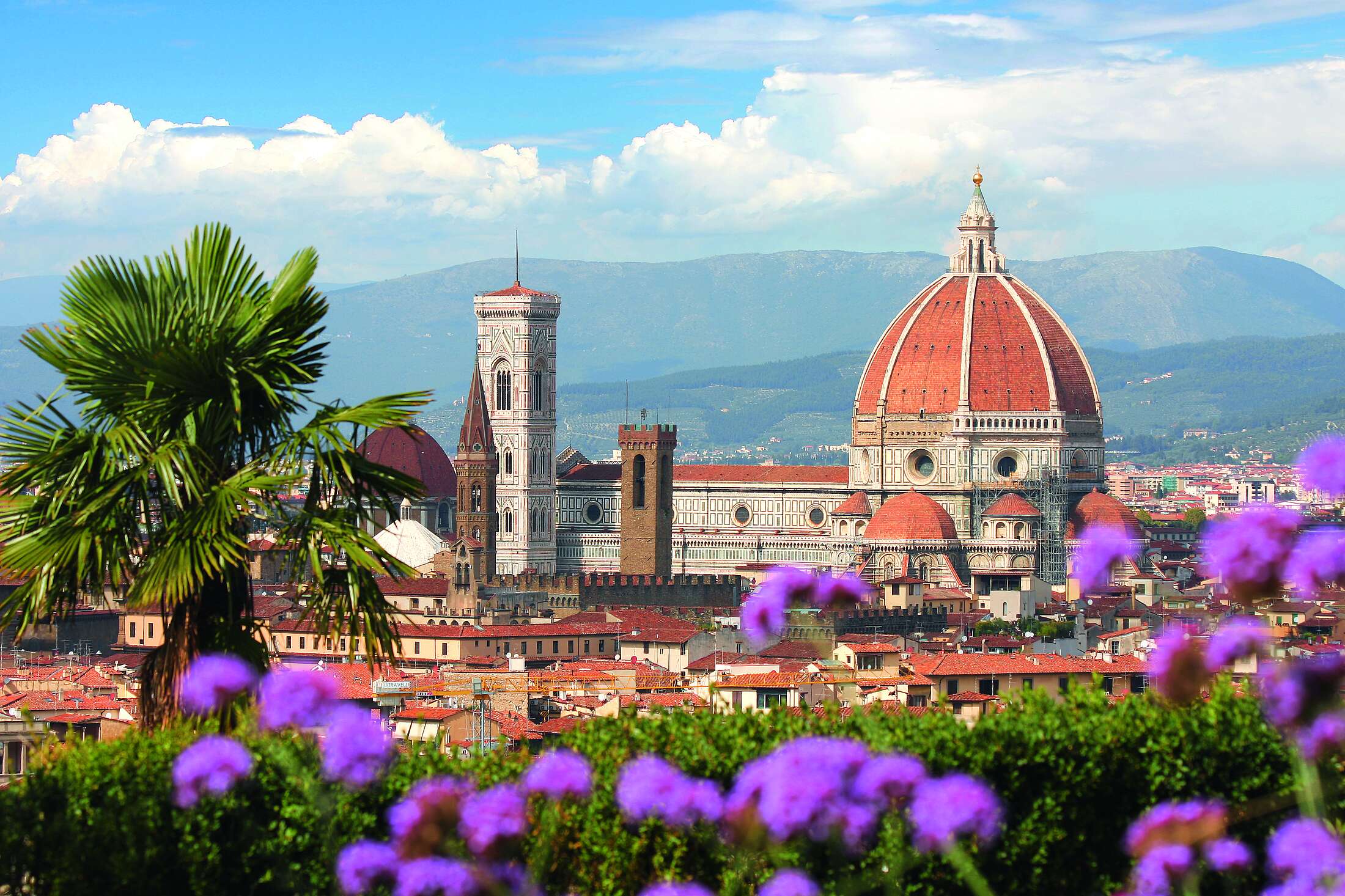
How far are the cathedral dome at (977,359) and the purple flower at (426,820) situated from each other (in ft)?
325

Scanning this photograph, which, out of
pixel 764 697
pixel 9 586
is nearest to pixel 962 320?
pixel 9 586

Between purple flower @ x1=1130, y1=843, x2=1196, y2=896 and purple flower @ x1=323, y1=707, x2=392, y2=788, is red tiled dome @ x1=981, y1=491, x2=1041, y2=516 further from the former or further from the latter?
purple flower @ x1=1130, y1=843, x2=1196, y2=896

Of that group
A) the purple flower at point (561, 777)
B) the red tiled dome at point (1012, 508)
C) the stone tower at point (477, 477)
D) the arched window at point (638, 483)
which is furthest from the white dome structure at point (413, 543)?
the purple flower at point (561, 777)

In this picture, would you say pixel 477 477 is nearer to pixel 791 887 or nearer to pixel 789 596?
pixel 789 596

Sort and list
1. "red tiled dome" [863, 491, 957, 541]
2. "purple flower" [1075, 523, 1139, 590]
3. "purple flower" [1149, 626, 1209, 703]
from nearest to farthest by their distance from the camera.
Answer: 1. "purple flower" [1149, 626, 1209, 703]
2. "purple flower" [1075, 523, 1139, 590]
3. "red tiled dome" [863, 491, 957, 541]

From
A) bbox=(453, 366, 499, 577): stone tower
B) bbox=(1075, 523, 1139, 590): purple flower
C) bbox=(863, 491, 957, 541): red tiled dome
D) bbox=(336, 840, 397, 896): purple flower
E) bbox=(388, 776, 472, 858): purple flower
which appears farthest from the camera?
bbox=(453, 366, 499, 577): stone tower

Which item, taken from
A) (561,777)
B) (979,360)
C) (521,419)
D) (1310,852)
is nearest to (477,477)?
(521,419)

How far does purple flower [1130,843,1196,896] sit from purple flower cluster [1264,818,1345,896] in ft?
1.12

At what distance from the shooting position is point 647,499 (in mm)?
107562

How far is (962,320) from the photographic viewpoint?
367ft

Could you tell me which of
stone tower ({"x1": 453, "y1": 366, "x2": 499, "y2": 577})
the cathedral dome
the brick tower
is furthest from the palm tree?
the cathedral dome

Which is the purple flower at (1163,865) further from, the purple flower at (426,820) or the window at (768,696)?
the window at (768,696)

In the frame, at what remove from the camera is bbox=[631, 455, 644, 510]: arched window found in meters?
108

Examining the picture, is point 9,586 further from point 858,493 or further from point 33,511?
point 33,511
